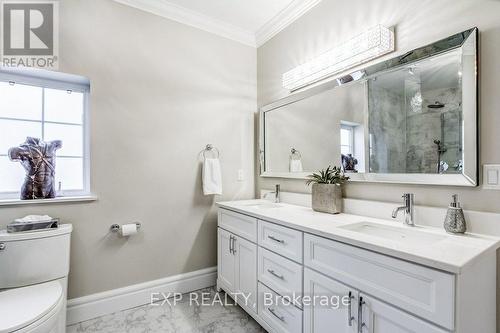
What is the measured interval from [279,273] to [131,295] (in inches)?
49.7

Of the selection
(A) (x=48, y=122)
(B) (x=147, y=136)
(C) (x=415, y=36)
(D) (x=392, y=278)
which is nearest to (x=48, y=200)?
(A) (x=48, y=122)

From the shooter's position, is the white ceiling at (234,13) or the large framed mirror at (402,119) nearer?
the large framed mirror at (402,119)

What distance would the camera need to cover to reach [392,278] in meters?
0.97

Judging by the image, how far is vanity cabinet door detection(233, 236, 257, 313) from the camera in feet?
5.73

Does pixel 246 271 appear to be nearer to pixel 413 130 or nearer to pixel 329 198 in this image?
pixel 329 198

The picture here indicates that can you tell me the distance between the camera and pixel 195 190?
231 cm

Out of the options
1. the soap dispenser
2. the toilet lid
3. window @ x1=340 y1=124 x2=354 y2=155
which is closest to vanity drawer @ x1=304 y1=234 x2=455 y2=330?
the soap dispenser

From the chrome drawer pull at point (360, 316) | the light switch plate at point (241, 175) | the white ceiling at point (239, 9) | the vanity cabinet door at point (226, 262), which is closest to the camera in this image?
the chrome drawer pull at point (360, 316)

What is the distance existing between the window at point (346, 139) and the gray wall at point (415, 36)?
239 millimetres

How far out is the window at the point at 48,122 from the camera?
1.78 meters

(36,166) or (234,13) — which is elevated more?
(234,13)

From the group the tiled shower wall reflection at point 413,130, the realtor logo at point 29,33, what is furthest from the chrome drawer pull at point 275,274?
the realtor logo at point 29,33

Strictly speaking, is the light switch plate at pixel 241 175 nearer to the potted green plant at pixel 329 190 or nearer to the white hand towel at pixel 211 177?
the white hand towel at pixel 211 177

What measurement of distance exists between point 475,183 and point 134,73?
7.50ft
